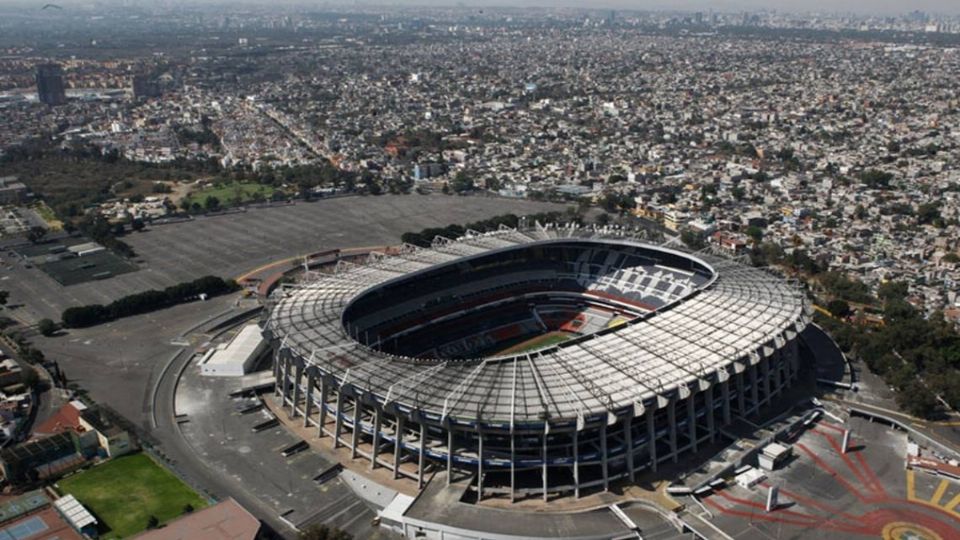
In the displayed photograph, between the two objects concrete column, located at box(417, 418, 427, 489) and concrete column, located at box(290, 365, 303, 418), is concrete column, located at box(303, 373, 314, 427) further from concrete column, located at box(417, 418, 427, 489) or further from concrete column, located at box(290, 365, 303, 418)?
concrete column, located at box(417, 418, 427, 489)

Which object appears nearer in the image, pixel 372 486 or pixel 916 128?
pixel 372 486

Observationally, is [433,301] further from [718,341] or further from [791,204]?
[791,204]

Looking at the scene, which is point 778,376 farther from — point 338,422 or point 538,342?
point 338,422

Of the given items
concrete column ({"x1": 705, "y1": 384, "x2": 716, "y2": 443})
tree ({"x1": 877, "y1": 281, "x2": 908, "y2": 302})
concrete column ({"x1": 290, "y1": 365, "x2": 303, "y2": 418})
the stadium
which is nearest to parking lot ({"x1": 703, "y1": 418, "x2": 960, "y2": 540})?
concrete column ({"x1": 705, "y1": 384, "x2": 716, "y2": 443})

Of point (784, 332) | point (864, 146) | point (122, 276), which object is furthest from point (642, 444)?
point (864, 146)

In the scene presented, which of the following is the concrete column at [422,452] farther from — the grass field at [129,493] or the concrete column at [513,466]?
the grass field at [129,493]

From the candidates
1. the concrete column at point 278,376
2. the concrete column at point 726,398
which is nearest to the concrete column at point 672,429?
the concrete column at point 726,398

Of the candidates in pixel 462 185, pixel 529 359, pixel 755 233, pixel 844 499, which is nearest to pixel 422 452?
pixel 529 359

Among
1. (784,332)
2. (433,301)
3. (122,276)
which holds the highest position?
(784,332)
